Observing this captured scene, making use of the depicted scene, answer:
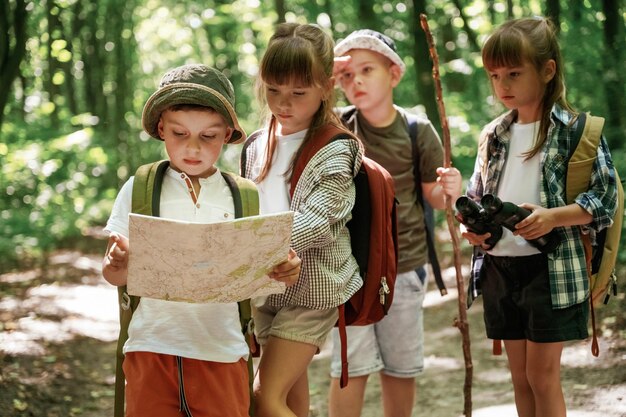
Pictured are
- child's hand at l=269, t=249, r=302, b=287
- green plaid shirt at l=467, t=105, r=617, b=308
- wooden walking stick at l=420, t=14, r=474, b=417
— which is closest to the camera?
child's hand at l=269, t=249, r=302, b=287

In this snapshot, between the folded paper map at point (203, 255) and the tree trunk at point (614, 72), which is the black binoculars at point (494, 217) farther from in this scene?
the tree trunk at point (614, 72)

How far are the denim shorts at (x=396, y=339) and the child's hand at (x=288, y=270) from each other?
1.50 m

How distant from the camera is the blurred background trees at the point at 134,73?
7492mm

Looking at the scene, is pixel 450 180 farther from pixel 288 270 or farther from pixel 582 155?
pixel 288 270

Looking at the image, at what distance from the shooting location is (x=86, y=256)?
13266 millimetres

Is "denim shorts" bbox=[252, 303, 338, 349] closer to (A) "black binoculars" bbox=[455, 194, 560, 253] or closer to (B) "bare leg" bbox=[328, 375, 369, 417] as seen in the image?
(A) "black binoculars" bbox=[455, 194, 560, 253]

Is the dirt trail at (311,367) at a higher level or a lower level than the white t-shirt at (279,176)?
lower

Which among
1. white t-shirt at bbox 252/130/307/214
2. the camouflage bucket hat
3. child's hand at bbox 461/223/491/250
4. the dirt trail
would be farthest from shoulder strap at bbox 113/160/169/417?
the dirt trail

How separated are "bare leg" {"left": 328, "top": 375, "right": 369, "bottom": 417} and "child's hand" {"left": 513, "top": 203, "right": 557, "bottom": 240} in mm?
1338

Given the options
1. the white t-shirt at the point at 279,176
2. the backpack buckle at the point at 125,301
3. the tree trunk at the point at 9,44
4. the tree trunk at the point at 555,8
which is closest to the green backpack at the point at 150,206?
the backpack buckle at the point at 125,301

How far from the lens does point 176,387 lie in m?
2.74

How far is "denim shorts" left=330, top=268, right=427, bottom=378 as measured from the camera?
4.20 m

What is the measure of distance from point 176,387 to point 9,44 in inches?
209

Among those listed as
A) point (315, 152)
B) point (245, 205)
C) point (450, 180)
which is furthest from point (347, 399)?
point (245, 205)
